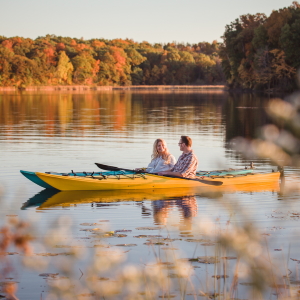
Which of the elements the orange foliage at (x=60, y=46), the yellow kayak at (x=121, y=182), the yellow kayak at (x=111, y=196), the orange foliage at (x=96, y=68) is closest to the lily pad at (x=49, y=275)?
the yellow kayak at (x=111, y=196)

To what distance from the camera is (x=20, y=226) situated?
2.62 m

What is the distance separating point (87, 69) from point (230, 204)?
5669 inches

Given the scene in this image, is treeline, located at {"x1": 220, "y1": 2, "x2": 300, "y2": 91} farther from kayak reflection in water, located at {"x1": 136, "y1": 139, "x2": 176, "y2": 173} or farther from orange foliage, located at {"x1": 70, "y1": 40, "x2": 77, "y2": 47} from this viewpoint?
orange foliage, located at {"x1": 70, "y1": 40, "x2": 77, "y2": 47}

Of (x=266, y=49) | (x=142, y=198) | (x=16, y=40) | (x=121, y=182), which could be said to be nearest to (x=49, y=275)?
(x=142, y=198)

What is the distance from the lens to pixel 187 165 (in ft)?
37.3

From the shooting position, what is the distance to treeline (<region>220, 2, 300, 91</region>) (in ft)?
229

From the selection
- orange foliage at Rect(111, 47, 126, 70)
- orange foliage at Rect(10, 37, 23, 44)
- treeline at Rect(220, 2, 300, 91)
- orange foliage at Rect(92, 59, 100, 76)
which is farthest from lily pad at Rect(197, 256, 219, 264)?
orange foliage at Rect(111, 47, 126, 70)

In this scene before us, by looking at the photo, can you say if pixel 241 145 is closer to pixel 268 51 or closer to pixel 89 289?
pixel 89 289

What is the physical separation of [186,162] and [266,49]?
6482 cm

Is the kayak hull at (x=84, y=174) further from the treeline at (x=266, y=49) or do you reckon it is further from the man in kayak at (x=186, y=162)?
the treeline at (x=266, y=49)

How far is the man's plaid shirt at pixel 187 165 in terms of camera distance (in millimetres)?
11270

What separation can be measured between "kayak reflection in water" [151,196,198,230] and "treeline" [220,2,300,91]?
6130 centimetres

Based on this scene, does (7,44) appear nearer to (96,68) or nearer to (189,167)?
(96,68)

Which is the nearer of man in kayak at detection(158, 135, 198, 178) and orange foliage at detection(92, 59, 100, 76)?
man in kayak at detection(158, 135, 198, 178)
